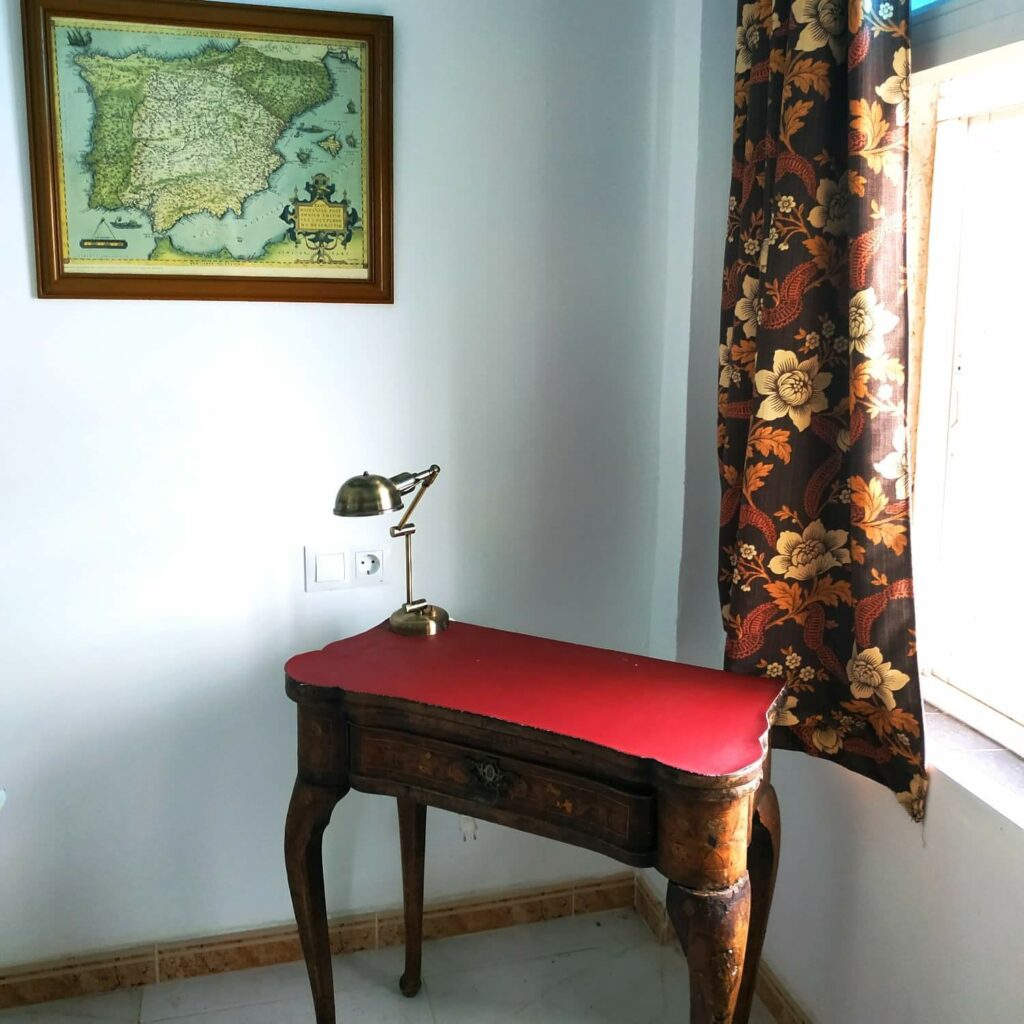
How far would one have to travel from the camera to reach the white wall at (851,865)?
4.54 ft

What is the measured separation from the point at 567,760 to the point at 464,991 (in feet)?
3.02

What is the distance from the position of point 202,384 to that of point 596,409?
79cm

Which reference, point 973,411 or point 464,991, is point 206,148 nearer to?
point 973,411

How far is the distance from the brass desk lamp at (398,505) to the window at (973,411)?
839 mm

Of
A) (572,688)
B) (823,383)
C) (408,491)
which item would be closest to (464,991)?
(572,688)

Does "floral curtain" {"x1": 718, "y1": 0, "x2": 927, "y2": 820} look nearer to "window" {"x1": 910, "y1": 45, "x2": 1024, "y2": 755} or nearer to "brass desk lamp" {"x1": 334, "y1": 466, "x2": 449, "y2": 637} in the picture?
"window" {"x1": 910, "y1": 45, "x2": 1024, "y2": 755}

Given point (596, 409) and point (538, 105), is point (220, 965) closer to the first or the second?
point (596, 409)

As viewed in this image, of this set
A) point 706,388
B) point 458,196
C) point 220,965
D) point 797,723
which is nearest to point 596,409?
point 706,388

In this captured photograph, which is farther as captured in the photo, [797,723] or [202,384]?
[202,384]

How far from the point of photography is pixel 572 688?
152 centimetres

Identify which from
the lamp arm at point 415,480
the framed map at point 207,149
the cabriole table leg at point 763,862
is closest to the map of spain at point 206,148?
the framed map at point 207,149

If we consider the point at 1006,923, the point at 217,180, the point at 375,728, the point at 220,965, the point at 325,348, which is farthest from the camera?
the point at 220,965

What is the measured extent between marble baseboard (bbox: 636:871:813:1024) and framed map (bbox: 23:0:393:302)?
138 centimetres

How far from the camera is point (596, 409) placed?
6.78ft
